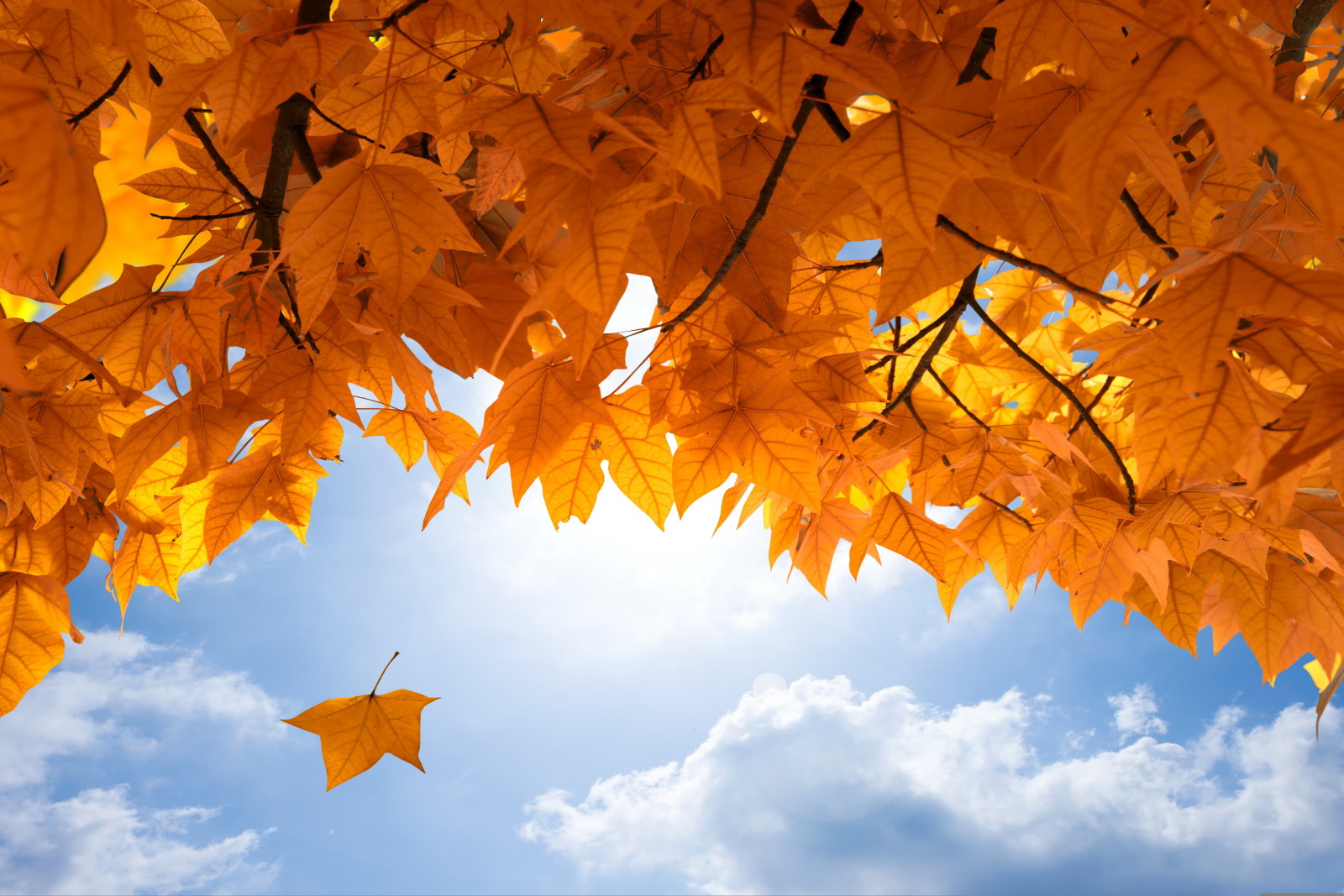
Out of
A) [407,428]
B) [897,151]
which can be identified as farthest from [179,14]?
[897,151]

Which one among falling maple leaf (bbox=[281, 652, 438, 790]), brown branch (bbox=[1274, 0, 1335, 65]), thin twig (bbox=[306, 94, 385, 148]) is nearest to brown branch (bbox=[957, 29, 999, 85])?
brown branch (bbox=[1274, 0, 1335, 65])

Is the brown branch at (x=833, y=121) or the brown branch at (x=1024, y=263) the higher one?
the brown branch at (x=833, y=121)

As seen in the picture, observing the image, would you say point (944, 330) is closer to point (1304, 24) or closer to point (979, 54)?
point (979, 54)

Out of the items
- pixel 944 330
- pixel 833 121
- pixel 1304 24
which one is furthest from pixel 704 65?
pixel 1304 24

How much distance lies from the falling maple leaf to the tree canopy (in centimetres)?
1

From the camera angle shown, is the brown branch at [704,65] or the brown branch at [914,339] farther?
the brown branch at [914,339]

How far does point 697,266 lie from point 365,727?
524mm

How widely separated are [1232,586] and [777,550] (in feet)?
1.99

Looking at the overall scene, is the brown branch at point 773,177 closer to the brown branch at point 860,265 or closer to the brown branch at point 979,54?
the brown branch at point 979,54

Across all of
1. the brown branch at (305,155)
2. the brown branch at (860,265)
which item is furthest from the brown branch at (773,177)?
the brown branch at (305,155)

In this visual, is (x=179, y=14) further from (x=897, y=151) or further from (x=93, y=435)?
(x=897, y=151)

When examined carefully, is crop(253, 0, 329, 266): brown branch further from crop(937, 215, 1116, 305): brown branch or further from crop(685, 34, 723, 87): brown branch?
crop(937, 215, 1116, 305): brown branch

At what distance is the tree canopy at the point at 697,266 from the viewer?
34 centimetres

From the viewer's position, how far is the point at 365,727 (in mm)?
695
